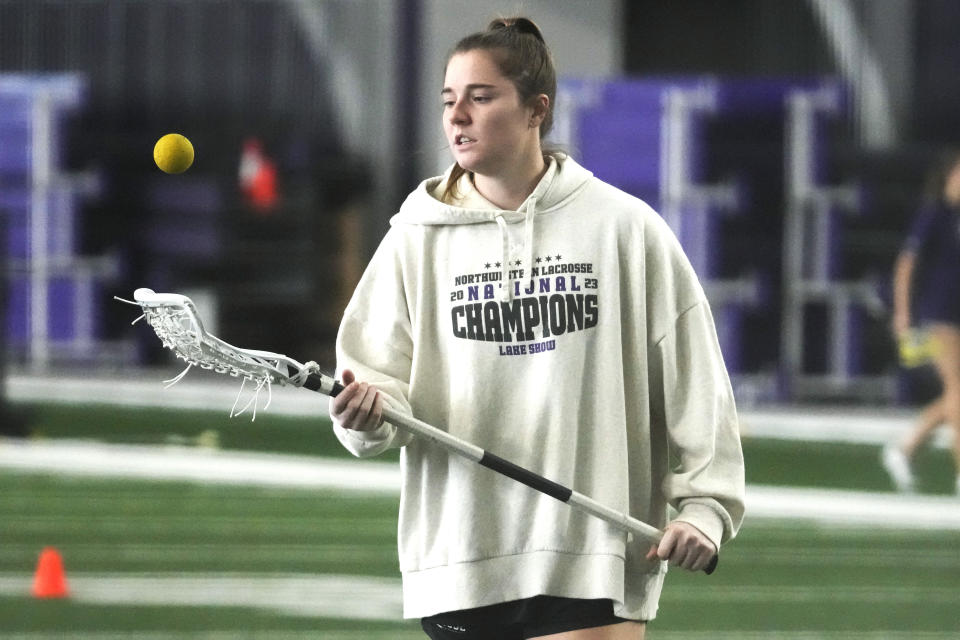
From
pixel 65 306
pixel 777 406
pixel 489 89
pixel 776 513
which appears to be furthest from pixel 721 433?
pixel 65 306

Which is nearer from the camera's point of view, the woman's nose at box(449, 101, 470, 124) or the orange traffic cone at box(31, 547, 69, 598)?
the woman's nose at box(449, 101, 470, 124)

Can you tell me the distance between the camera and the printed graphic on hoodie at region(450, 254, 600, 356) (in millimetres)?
3111

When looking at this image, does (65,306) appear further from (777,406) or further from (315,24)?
(777,406)

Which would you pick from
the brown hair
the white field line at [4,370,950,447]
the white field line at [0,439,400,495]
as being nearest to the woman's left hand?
the brown hair

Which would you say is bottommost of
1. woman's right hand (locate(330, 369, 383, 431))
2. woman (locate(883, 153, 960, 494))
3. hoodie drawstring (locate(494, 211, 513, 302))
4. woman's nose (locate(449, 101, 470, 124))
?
woman (locate(883, 153, 960, 494))

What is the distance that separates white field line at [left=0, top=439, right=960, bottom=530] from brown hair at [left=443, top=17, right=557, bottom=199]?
6398mm

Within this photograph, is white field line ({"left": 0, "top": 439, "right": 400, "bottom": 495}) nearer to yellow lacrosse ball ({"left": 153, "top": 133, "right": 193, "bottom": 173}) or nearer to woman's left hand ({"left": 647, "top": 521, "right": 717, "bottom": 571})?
yellow lacrosse ball ({"left": 153, "top": 133, "right": 193, "bottom": 173})

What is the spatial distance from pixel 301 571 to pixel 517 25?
4.77 metres

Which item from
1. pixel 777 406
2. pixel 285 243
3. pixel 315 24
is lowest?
pixel 777 406

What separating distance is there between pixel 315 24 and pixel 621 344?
15.7m

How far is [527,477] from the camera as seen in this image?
3.02 meters

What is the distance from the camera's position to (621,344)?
313cm

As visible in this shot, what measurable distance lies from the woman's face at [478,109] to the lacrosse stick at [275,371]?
1.49 ft

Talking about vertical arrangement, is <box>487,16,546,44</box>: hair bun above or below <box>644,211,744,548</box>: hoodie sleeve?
above
